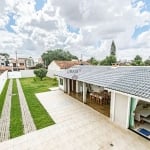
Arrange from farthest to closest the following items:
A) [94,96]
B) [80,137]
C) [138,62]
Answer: [138,62] < [94,96] < [80,137]

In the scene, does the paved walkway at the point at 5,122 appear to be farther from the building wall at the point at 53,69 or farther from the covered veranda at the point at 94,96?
the building wall at the point at 53,69

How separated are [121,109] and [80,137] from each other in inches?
126

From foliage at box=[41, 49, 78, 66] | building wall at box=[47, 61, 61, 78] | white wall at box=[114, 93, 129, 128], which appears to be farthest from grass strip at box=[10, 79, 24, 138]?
foliage at box=[41, 49, 78, 66]

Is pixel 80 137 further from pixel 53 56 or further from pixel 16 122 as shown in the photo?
pixel 53 56

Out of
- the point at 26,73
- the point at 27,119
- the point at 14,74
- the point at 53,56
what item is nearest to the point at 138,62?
the point at 53,56

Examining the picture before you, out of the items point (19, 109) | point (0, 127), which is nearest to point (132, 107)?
point (0, 127)

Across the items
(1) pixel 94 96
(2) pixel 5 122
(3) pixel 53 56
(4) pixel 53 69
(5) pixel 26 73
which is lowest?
(2) pixel 5 122

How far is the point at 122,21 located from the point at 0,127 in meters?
16.7

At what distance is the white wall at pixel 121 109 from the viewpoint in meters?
7.74

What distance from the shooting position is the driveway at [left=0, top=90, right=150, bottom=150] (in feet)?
20.4

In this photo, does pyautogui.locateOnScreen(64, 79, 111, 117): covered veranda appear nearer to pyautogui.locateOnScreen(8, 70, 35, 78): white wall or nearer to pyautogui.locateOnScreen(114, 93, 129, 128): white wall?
pyautogui.locateOnScreen(114, 93, 129, 128): white wall

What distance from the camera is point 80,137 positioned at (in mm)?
6938

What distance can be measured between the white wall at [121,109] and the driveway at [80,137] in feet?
1.41

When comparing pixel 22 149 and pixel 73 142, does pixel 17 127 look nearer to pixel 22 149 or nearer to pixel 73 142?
pixel 22 149
